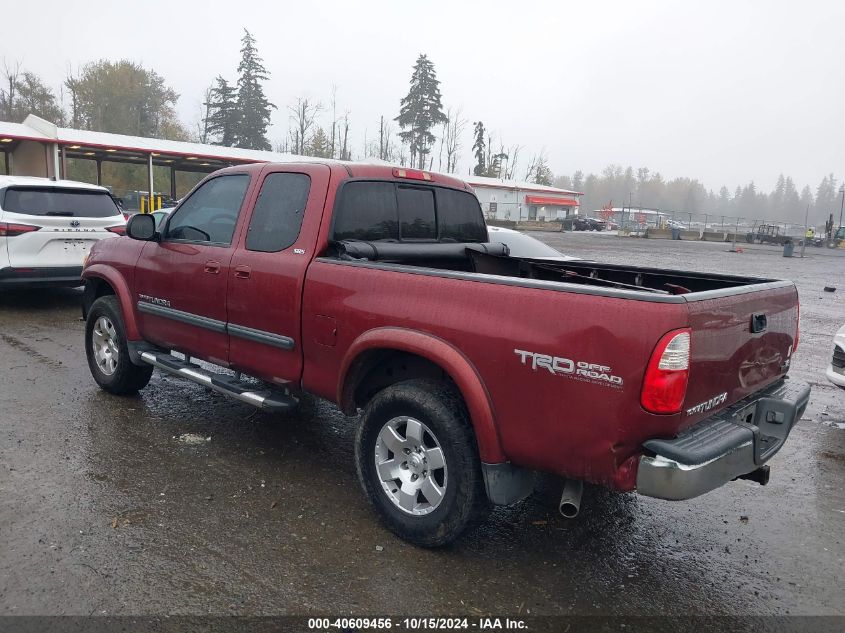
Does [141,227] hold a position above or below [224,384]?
above

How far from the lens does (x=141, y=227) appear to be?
4766 millimetres

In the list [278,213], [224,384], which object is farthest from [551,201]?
[224,384]

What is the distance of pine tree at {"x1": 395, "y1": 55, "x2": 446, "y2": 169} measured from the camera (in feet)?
254

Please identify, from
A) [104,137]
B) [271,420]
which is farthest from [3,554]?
[104,137]

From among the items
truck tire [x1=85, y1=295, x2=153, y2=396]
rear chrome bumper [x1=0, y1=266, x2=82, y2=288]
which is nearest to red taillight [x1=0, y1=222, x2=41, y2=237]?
rear chrome bumper [x1=0, y1=266, x2=82, y2=288]

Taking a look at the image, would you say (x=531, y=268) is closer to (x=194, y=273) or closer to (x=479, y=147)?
(x=194, y=273)

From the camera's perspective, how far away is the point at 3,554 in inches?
124

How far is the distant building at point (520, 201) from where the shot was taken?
5903 centimetres

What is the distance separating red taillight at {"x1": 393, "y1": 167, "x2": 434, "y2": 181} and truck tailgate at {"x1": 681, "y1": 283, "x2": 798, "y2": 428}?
7.71 feet

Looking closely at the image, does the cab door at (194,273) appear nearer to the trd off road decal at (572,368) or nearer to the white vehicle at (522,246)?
the trd off road decal at (572,368)

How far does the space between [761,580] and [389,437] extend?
2043 mm

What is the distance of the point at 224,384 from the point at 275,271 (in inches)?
36.7

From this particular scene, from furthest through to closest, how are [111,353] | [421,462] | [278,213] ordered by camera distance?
1. [111,353]
2. [278,213]
3. [421,462]

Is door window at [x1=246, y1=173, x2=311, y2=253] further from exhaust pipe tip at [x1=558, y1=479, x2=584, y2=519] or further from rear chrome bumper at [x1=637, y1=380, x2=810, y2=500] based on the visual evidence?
rear chrome bumper at [x1=637, y1=380, x2=810, y2=500]
